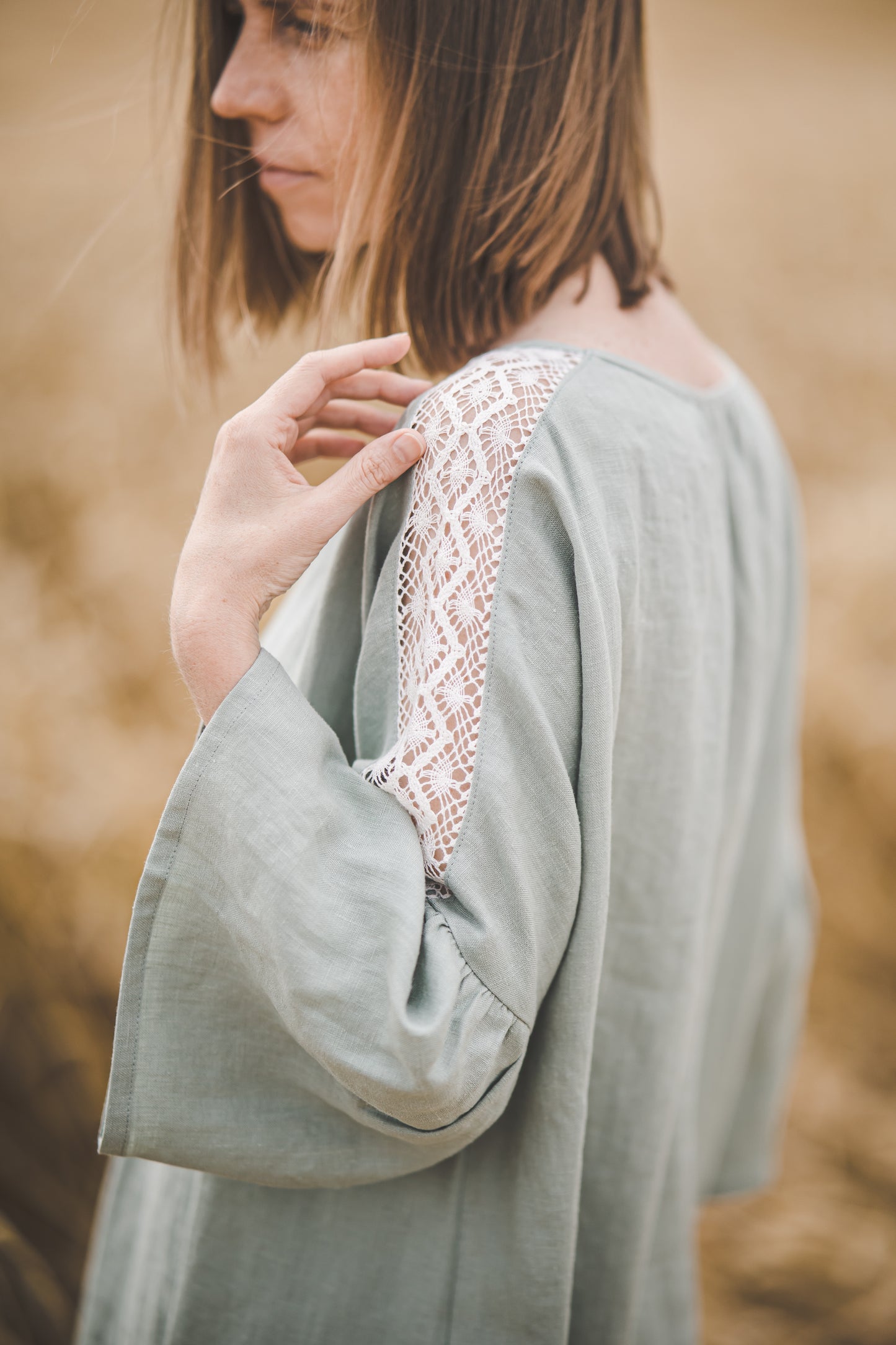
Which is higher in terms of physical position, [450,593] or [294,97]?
[294,97]

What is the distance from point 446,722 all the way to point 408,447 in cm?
17

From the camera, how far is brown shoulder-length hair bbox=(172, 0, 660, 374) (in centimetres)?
59

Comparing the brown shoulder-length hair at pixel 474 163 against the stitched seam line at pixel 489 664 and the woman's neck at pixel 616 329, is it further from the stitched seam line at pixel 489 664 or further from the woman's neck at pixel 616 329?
the stitched seam line at pixel 489 664

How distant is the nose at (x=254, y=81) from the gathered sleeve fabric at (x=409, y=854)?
10.6 inches

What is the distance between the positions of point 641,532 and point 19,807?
1.51m

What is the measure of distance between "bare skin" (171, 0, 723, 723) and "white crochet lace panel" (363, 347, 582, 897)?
3cm

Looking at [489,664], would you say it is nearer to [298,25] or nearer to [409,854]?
[409,854]

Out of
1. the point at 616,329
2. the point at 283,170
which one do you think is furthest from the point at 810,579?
the point at 283,170

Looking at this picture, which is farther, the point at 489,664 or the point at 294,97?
the point at 294,97

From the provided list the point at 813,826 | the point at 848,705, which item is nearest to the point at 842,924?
the point at 813,826

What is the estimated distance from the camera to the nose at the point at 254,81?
0.64 meters

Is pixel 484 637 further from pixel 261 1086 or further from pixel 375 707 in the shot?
pixel 261 1086

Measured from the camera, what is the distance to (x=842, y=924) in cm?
203

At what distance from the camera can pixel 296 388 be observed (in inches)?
22.2
